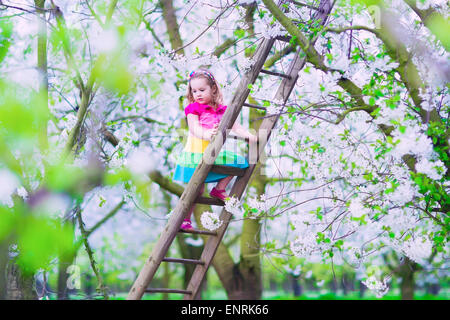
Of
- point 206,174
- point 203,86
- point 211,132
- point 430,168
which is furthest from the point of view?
point 203,86

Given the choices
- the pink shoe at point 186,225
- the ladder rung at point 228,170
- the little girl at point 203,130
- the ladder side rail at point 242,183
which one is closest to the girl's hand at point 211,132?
the little girl at point 203,130

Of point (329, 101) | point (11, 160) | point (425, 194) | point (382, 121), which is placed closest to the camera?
point (382, 121)

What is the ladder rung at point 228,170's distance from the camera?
148 inches

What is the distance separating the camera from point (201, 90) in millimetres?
3961

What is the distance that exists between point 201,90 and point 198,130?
31cm

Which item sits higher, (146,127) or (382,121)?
(146,127)

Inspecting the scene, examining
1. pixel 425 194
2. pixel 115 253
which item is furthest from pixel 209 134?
pixel 115 253

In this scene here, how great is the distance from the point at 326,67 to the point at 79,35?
3435 millimetres

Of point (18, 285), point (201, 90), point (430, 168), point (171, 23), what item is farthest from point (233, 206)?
point (171, 23)

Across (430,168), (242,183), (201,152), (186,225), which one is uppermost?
(201,152)

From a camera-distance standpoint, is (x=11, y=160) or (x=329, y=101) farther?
(x=11, y=160)

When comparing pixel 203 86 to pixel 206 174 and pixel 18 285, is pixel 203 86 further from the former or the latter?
pixel 18 285
